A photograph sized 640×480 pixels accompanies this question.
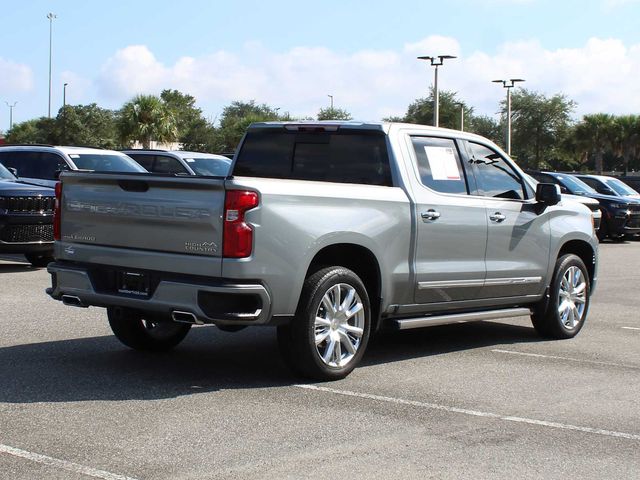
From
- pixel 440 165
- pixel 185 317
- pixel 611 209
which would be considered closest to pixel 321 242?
pixel 185 317

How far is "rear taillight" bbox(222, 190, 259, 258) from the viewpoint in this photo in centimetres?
670

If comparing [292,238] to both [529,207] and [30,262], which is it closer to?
[529,207]

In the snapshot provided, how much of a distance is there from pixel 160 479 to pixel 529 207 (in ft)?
16.9

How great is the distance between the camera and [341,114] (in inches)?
3327

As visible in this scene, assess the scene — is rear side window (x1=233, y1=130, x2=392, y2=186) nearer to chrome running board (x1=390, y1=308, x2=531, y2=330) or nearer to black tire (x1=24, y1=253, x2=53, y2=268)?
chrome running board (x1=390, y1=308, x2=531, y2=330)

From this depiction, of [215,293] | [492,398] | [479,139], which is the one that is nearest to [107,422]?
[215,293]

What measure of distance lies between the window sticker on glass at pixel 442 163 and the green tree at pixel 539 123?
218 feet

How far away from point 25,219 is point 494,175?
8.00m

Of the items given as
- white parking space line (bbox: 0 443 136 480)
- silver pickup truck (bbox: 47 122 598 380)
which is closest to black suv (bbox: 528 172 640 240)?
silver pickup truck (bbox: 47 122 598 380)

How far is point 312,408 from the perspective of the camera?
21.6ft

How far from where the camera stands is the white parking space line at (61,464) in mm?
5031

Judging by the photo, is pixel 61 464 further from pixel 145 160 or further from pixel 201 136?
pixel 201 136

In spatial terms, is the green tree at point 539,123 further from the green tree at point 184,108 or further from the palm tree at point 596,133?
the green tree at point 184,108

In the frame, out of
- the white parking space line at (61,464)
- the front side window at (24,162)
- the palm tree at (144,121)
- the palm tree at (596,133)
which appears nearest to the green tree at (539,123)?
the palm tree at (596,133)
